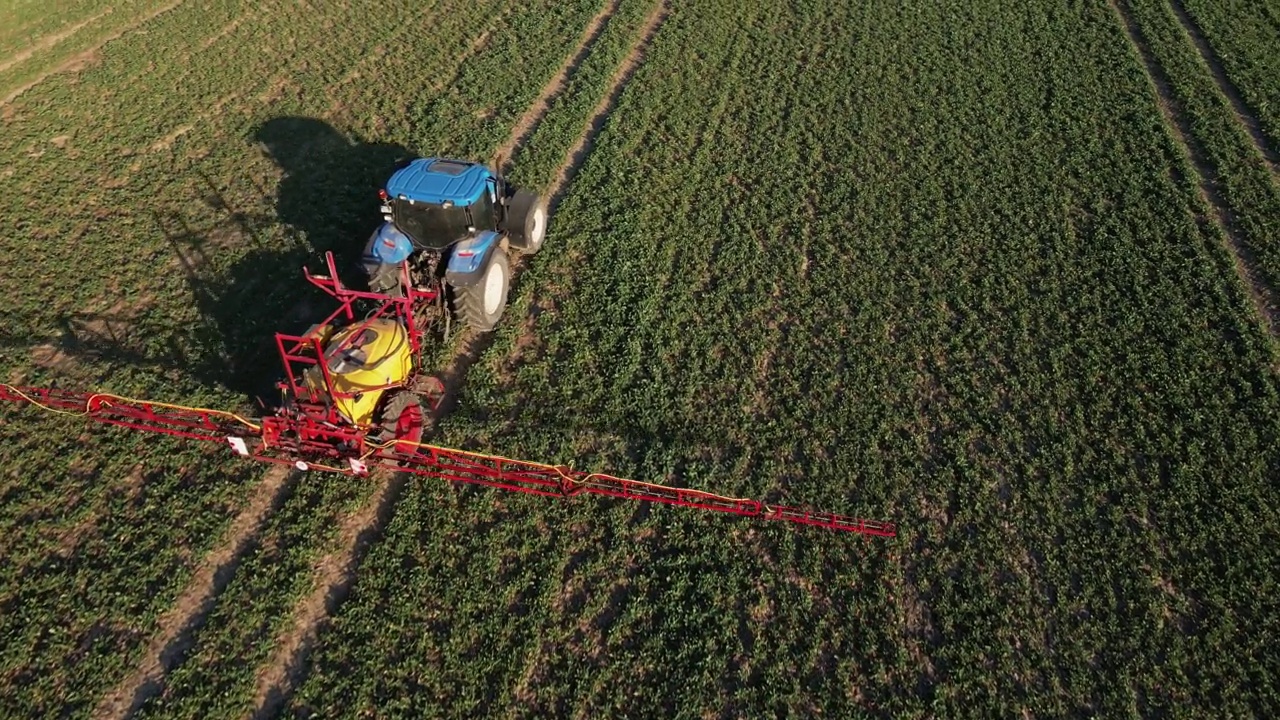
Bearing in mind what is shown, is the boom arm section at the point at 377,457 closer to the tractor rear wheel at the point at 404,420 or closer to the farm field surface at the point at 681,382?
the tractor rear wheel at the point at 404,420

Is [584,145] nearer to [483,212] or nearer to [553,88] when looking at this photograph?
[553,88]

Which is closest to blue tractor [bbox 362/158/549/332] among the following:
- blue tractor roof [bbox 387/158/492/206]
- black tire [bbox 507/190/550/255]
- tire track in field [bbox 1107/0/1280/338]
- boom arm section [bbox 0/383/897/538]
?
blue tractor roof [bbox 387/158/492/206]

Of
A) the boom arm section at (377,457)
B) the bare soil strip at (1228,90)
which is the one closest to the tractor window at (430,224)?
the boom arm section at (377,457)

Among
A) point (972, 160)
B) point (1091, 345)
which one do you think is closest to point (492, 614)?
point (1091, 345)

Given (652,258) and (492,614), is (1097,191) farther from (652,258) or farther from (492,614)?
(492,614)

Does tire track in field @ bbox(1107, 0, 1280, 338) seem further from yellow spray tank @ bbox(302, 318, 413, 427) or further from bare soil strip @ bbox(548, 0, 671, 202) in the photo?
yellow spray tank @ bbox(302, 318, 413, 427)
